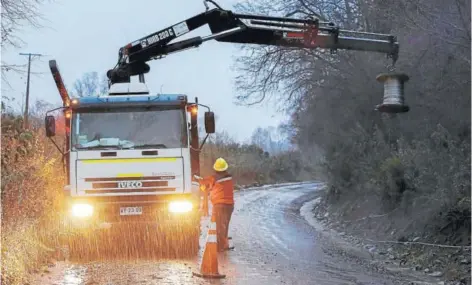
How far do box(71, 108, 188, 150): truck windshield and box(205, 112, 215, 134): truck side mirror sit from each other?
2.13ft

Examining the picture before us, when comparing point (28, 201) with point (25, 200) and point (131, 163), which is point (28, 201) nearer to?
point (25, 200)

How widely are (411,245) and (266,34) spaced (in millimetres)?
5665

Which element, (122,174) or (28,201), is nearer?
(122,174)

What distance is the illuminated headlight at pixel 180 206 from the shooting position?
1216 centimetres

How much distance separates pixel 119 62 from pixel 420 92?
25.7ft

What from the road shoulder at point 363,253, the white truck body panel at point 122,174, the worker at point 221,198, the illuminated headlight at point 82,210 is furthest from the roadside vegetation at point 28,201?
the road shoulder at point 363,253

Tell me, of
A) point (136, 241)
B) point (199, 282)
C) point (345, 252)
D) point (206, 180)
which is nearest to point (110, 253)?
point (136, 241)

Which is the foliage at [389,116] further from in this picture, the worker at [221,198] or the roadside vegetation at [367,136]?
the worker at [221,198]

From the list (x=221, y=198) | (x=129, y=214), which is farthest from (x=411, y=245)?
(x=129, y=214)

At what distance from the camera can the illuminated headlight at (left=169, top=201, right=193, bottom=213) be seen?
39.9ft

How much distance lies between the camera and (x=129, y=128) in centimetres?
1242

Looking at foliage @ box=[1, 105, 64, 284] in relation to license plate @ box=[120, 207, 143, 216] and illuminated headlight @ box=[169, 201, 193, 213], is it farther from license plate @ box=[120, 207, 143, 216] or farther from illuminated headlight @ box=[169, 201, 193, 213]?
illuminated headlight @ box=[169, 201, 193, 213]

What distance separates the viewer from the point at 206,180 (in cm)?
1319

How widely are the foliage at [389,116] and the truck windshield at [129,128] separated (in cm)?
480
